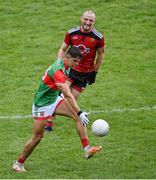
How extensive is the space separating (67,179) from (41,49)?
9.50m

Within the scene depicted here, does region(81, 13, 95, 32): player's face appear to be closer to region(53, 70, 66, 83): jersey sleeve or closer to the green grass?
the green grass

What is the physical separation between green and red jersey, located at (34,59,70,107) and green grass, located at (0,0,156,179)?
3.86 feet

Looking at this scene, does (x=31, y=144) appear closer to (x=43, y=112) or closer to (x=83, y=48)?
(x=43, y=112)

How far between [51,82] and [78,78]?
3082 mm

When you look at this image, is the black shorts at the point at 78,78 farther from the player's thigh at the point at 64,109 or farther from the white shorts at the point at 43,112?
the white shorts at the point at 43,112

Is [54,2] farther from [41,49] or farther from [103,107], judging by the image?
[103,107]

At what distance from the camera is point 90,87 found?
1805cm

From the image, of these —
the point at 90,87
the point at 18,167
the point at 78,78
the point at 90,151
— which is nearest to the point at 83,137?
the point at 90,151

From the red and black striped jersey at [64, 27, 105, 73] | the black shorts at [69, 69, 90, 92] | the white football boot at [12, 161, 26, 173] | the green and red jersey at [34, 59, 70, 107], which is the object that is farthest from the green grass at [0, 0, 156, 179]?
the red and black striped jersey at [64, 27, 105, 73]

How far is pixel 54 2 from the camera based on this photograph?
24047 millimetres

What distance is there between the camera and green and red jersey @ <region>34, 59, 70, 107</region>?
11945 mm

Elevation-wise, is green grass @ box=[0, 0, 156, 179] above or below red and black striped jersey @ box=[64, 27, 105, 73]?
below

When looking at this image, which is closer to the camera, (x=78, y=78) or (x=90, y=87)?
(x=78, y=78)

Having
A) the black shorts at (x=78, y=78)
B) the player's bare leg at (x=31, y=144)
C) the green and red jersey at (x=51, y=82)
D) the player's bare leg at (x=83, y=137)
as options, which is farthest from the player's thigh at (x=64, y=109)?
the black shorts at (x=78, y=78)
